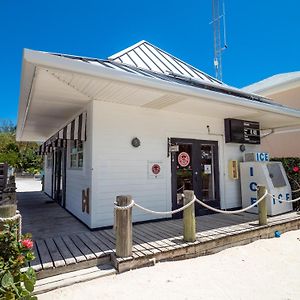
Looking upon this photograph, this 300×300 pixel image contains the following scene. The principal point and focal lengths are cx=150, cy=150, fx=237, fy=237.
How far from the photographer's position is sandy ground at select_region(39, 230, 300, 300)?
9.62 feet

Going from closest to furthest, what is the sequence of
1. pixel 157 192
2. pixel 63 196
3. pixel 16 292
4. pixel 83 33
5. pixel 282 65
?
pixel 16 292, pixel 157 192, pixel 63 196, pixel 83 33, pixel 282 65

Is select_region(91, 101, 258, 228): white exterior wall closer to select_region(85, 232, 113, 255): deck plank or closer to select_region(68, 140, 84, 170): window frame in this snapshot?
select_region(85, 232, 113, 255): deck plank

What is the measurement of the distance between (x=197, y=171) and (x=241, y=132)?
2.02 m

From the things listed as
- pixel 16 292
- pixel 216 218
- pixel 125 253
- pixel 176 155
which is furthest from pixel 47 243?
pixel 216 218

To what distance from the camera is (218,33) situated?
12188mm

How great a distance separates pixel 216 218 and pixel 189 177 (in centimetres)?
128

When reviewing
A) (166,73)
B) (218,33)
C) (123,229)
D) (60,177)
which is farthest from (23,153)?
(123,229)

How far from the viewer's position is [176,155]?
20.9ft

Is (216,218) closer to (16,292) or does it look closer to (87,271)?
(87,271)

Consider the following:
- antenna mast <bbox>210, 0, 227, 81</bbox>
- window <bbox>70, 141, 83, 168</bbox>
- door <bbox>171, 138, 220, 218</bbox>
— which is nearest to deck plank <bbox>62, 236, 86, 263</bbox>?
window <bbox>70, 141, 83, 168</bbox>

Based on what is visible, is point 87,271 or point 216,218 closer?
point 87,271

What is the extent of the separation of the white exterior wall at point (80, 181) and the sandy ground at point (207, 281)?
7.17ft

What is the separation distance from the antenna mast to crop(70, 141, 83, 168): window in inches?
318

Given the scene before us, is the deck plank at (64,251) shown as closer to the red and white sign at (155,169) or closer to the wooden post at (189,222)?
the wooden post at (189,222)
